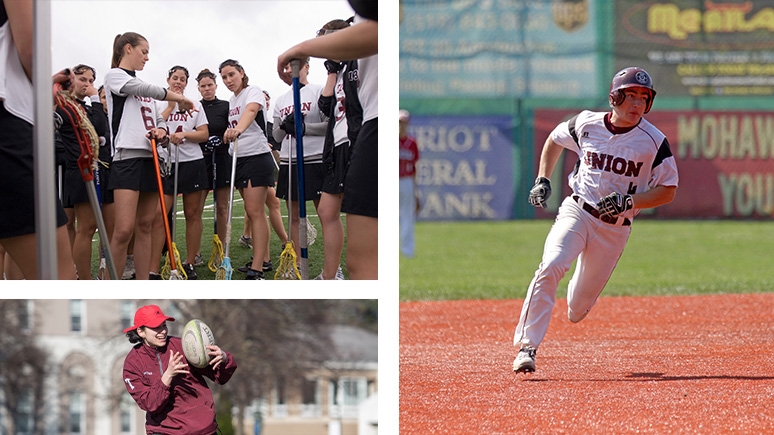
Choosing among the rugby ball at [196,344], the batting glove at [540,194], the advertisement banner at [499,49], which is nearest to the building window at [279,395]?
the batting glove at [540,194]

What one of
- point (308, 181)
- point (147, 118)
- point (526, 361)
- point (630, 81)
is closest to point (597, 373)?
point (526, 361)

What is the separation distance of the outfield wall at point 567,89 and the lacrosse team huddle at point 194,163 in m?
15.7

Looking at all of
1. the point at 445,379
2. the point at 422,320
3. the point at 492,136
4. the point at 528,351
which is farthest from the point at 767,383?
the point at 492,136

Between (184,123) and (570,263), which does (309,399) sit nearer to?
(570,263)

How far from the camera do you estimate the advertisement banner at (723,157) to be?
68.0 ft

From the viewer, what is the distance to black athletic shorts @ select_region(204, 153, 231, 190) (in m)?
5.25

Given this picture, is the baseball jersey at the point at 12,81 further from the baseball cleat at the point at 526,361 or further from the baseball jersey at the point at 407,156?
the baseball jersey at the point at 407,156

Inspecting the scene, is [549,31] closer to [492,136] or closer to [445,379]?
[492,136]

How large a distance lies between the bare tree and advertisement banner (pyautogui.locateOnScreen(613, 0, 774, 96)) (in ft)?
43.9

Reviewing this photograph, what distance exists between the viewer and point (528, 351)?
18.7 feet

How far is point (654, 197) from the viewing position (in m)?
5.72

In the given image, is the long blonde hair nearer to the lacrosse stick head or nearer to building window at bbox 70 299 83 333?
the lacrosse stick head

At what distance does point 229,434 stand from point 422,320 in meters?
3.57

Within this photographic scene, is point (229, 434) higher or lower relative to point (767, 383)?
lower
